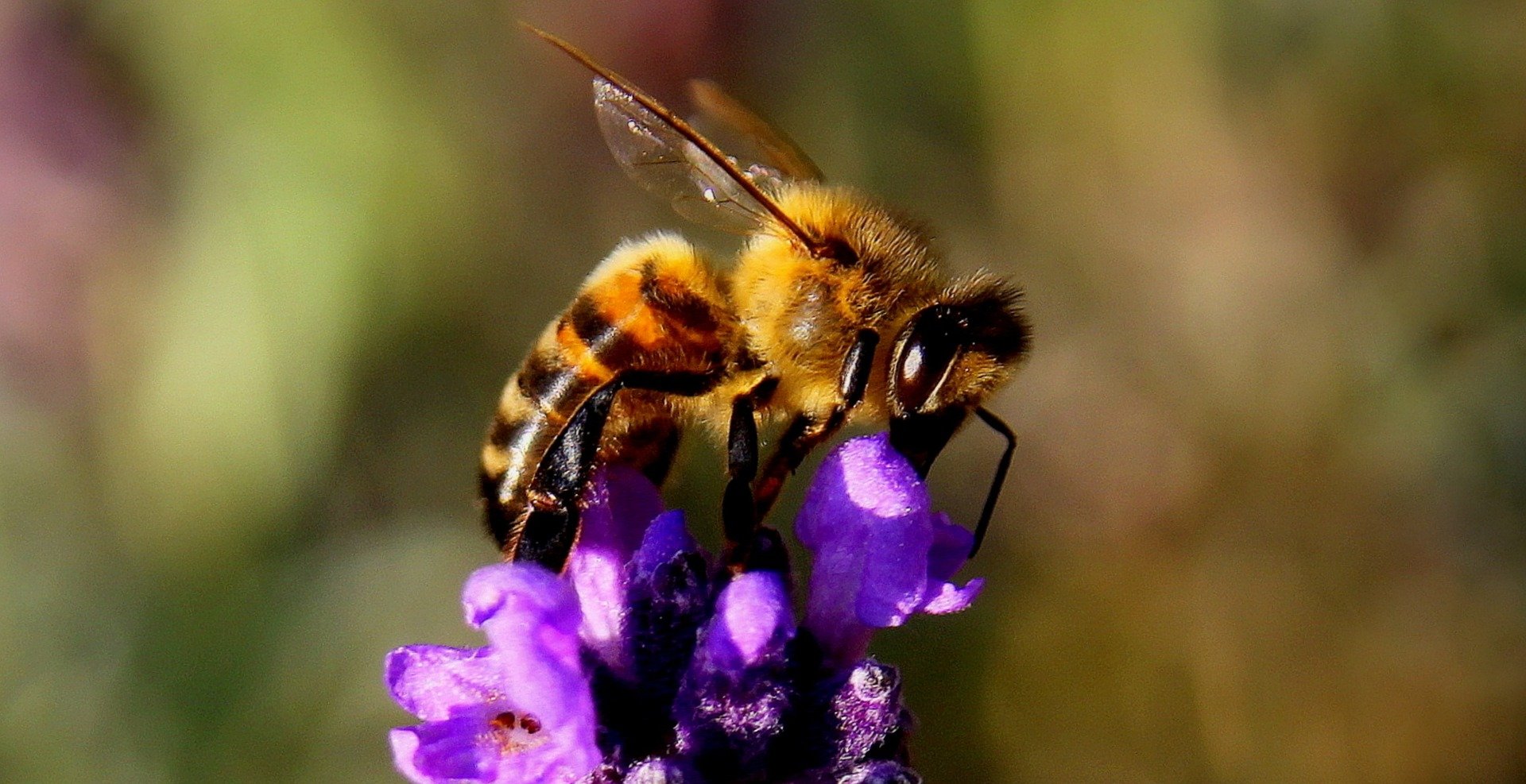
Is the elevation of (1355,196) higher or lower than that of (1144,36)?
lower

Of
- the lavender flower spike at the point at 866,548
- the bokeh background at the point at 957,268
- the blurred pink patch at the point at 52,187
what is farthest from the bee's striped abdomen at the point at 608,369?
the blurred pink patch at the point at 52,187

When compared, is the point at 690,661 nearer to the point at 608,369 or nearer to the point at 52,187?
the point at 608,369

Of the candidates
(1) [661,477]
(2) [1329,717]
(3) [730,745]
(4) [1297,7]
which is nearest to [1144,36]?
(4) [1297,7]

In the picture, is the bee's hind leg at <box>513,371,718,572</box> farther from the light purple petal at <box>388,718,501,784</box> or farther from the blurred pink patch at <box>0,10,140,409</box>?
the blurred pink patch at <box>0,10,140,409</box>

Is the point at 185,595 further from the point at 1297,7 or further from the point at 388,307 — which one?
the point at 1297,7

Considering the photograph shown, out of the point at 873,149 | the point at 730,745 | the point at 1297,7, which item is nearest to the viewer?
the point at 730,745

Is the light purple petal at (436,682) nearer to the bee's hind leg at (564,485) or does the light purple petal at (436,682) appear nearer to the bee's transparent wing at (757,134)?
the bee's hind leg at (564,485)
